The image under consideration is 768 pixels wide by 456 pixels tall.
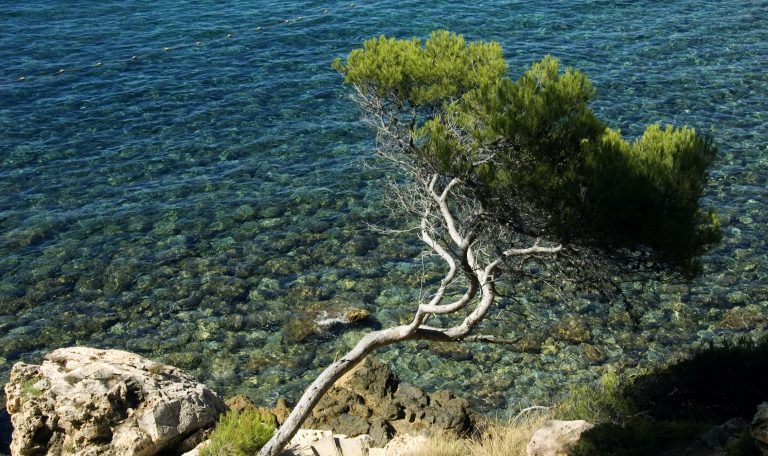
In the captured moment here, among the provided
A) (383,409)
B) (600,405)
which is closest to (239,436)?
(383,409)

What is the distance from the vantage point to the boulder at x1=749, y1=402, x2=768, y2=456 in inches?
385

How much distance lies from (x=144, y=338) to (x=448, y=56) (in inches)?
425

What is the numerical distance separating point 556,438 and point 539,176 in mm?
4546

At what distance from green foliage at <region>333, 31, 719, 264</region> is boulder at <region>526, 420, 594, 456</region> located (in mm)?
3478

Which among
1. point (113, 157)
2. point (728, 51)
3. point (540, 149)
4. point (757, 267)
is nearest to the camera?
point (540, 149)

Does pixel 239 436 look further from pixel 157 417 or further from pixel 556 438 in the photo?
pixel 556 438

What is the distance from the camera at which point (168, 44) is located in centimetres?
3775

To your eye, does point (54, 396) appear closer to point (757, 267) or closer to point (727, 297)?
point (727, 297)

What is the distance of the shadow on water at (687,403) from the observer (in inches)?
456

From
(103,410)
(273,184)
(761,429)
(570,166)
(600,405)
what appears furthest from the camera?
(273,184)

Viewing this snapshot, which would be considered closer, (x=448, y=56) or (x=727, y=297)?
(x=448, y=56)

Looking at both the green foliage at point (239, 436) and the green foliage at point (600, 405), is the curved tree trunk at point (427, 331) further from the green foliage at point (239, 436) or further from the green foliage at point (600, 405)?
the green foliage at point (600, 405)

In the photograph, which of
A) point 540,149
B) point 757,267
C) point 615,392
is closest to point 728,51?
point 757,267

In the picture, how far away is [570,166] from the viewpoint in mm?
11578
